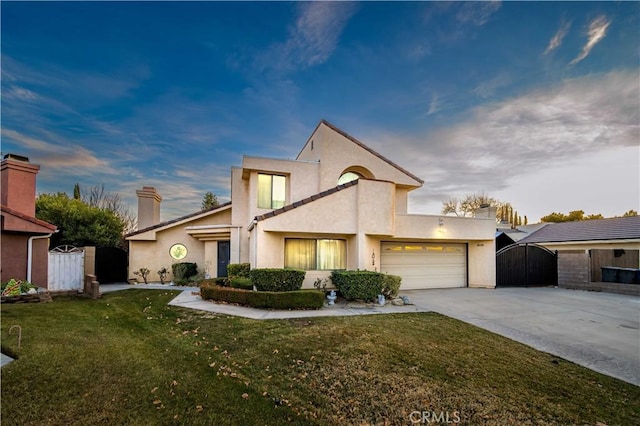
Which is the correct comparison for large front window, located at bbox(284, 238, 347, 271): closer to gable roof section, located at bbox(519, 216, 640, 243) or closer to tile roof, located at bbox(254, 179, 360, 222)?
tile roof, located at bbox(254, 179, 360, 222)

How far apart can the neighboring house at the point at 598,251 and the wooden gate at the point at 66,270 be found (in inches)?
996

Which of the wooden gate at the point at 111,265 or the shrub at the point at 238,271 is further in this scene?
the wooden gate at the point at 111,265

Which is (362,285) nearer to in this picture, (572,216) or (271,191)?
(271,191)

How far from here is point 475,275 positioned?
614 inches

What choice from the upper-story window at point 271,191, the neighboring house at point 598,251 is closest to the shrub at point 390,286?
→ the upper-story window at point 271,191

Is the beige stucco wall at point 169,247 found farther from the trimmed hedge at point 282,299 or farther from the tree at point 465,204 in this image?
the tree at point 465,204

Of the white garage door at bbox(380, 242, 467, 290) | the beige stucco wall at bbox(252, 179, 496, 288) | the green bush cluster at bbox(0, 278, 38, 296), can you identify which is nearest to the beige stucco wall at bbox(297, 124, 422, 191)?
the beige stucco wall at bbox(252, 179, 496, 288)

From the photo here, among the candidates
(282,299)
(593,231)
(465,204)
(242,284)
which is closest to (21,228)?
(242,284)

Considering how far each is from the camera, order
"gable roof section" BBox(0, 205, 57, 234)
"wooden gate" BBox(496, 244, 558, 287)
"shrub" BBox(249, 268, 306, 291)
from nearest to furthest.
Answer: "gable roof section" BBox(0, 205, 57, 234) → "shrub" BBox(249, 268, 306, 291) → "wooden gate" BBox(496, 244, 558, 287)

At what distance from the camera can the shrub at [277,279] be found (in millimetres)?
10125

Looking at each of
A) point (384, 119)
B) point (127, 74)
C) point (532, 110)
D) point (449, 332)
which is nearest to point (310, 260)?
point (449, 332)

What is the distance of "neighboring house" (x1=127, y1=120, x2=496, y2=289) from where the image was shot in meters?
12.0

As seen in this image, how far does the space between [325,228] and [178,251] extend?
33.6ft

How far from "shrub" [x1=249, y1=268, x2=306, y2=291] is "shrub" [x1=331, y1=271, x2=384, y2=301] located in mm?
1880
